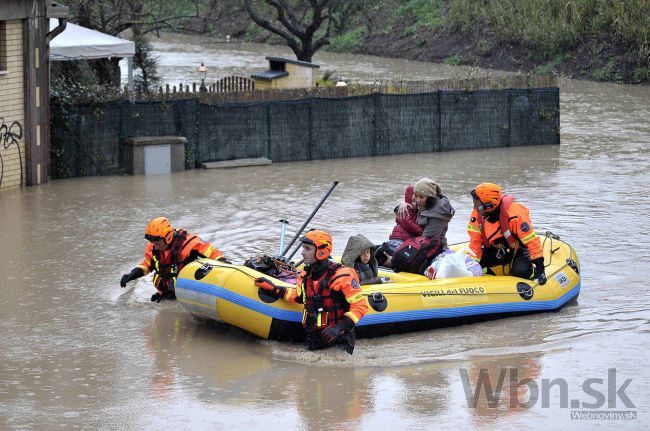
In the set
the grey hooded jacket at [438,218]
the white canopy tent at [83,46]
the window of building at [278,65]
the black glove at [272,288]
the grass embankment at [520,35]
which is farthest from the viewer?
the grass embankment at [520,35]

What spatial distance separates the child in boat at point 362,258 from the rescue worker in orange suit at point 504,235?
4.10ft

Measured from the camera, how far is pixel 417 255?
1225 cm

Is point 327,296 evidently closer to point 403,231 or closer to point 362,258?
point 362,258

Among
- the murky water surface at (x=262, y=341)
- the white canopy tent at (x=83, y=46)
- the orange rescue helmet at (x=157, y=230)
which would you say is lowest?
the murky water surface at (x=262, y=341)

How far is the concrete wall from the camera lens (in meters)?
19.0

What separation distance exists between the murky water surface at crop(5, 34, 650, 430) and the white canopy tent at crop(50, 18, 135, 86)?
131 inches

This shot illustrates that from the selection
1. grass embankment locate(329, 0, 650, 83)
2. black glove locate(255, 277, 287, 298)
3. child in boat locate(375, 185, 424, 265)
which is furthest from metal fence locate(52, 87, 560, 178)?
grass embankment locate(329, 0, 650, 83)

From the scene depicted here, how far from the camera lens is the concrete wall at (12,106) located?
62.5 feet

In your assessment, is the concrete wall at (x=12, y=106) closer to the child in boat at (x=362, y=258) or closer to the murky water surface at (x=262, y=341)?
the murky water surface at (x=262, y=341)

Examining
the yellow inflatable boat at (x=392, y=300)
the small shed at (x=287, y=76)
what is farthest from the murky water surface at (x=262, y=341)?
the small shed at (x=287, y=76)

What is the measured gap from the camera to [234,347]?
1124 centimetres

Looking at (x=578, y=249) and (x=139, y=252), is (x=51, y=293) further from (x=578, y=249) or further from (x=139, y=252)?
(x=578, y=249)

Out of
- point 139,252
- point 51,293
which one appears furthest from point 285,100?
point 51,293

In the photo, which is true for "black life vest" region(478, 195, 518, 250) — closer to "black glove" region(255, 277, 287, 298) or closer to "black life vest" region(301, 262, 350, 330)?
"black life vest" region(301, 262, 350, 330)
